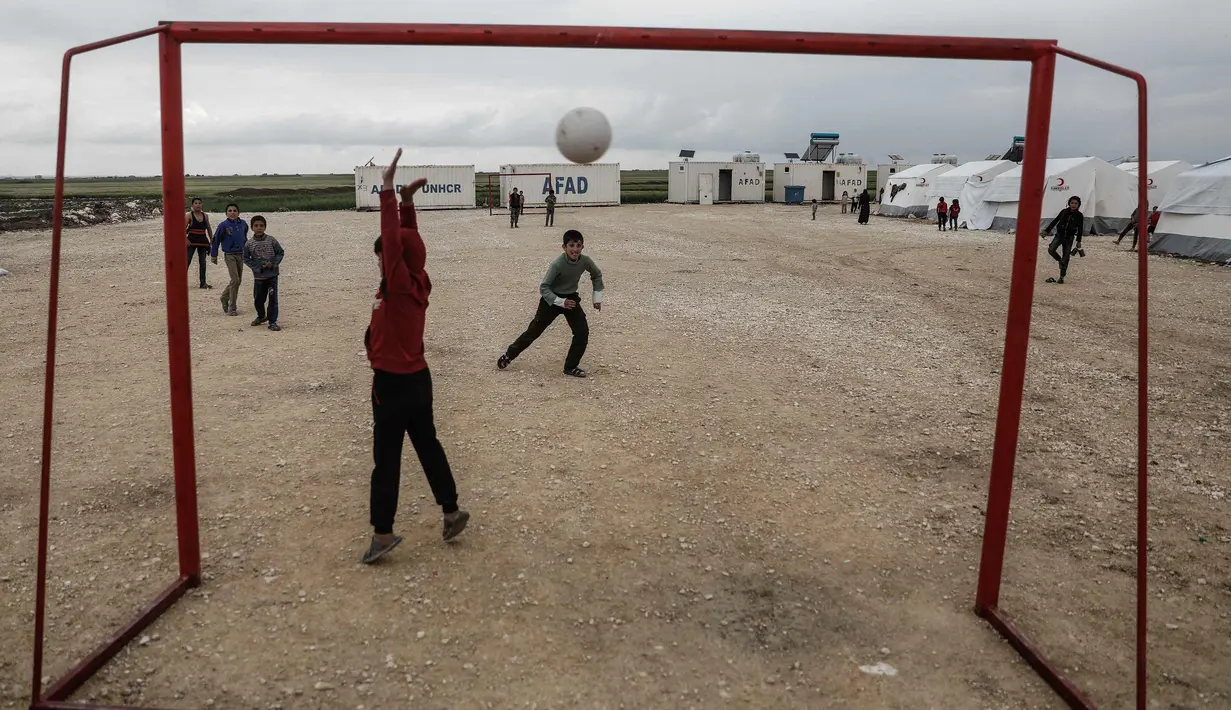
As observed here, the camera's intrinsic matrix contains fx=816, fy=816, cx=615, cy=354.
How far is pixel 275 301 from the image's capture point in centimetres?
1223

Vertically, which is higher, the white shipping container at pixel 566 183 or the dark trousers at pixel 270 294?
the white shipping container at pixel 566 183

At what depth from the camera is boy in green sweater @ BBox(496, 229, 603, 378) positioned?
917cm

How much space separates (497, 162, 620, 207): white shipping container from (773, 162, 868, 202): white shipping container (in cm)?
1233

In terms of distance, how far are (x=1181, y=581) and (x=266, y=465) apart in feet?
21.8

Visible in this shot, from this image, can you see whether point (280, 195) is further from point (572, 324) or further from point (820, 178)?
point (572, 324)

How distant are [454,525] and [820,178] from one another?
5473cm

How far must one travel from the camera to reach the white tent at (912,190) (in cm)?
4022

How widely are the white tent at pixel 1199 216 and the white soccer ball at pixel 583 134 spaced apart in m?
22.7

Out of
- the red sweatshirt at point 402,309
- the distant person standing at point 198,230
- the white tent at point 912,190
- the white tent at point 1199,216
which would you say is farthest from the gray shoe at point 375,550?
the white tent at point 912,190

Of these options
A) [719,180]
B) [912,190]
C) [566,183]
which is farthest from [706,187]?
[912,190]

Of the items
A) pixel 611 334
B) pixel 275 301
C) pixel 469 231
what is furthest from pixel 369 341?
pixel 469 231

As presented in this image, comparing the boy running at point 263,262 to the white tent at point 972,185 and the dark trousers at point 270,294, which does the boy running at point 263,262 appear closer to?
the dark trousers at point 270,294

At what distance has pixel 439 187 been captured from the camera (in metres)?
48.5

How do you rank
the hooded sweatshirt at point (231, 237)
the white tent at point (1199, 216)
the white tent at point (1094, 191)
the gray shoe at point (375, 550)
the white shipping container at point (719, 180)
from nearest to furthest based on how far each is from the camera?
the gray shoe at point (375, 550)
the hooded sweatshirt at point (231, 237)
the white tent at point (1199, 216)
the white tent at point (1094, 191)
the white shipping container at point (719, 180)
